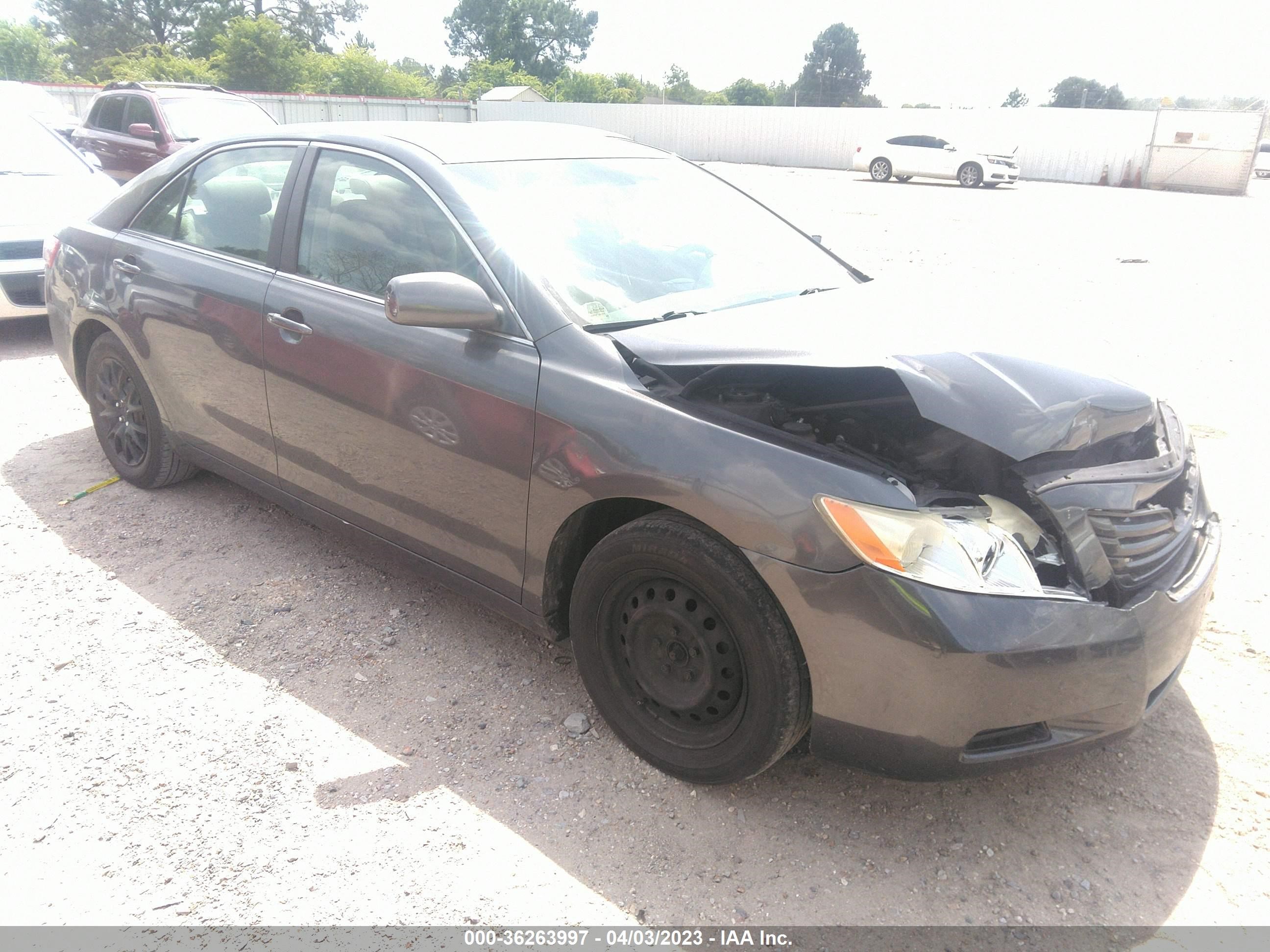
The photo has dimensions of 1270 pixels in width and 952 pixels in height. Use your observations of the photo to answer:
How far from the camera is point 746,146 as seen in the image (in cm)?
4028

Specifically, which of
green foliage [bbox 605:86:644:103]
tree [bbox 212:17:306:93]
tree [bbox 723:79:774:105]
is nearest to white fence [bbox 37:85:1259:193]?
tree [bbox 212:17:306:93]

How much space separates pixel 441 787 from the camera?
2.63m

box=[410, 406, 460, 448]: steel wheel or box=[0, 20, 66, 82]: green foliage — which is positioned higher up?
box=[0, 20, 66, 82]: green foliage

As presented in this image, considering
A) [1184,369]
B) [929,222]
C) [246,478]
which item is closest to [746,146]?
[929,222]

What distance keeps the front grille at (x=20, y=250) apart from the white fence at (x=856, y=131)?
1970 cm

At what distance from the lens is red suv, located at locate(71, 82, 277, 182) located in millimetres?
11867

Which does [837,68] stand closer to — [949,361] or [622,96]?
[622,96]

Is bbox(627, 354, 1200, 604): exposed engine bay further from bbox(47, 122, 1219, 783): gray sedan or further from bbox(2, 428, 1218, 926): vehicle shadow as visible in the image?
bbox(2, 428, 1218, 926): vehicle shadow

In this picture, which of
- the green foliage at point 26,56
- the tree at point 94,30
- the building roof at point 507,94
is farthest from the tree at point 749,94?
the green foliage at point 26,56

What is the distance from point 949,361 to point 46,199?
7.79 meters

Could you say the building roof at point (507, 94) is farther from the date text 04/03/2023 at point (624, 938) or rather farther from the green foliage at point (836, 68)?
the date text 04/03/2023 at point (624, 938)

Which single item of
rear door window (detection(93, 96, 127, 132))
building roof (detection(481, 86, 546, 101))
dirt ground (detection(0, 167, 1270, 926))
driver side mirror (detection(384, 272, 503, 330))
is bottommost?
dirt ground (detection(0, 167, 1270, 926))

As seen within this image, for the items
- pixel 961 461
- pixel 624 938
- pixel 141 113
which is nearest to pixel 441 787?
pixel 624 938

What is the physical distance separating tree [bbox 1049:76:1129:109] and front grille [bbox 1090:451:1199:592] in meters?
85.3
